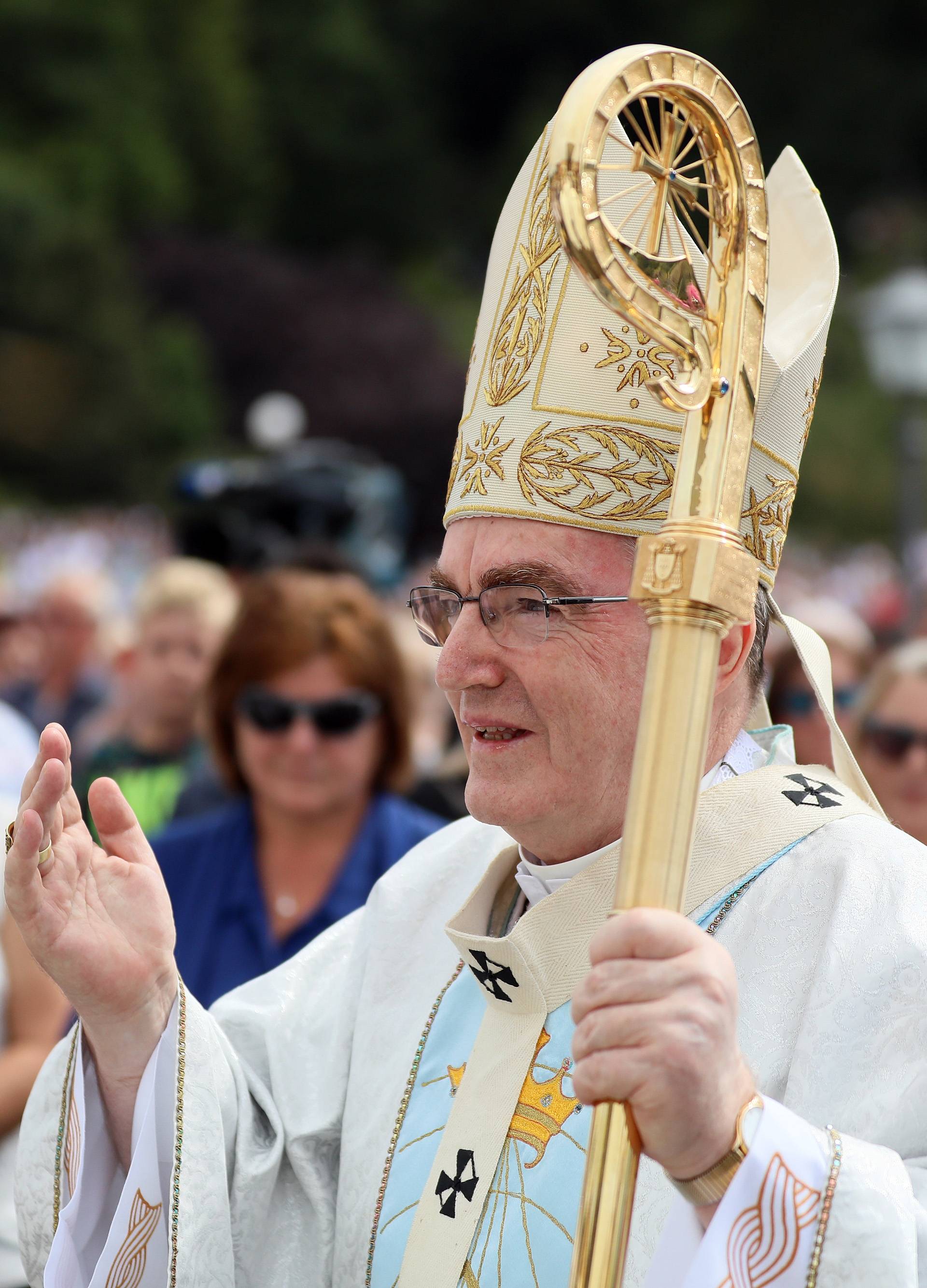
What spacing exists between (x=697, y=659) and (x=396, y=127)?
47177mm

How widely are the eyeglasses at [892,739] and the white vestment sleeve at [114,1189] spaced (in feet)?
8.06

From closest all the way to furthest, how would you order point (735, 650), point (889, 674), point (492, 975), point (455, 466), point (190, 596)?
point (735, 650) < point (492, 975) < point (455, 466) < point (889, 674) < point (190, 596)

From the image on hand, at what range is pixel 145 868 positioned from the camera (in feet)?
7.12

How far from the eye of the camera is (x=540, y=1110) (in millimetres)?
2135

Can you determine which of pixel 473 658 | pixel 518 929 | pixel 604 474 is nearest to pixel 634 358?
pixel 604 474

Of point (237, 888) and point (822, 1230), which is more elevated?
point (237, 888)

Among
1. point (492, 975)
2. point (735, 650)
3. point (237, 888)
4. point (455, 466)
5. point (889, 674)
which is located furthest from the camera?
point (889, 674)

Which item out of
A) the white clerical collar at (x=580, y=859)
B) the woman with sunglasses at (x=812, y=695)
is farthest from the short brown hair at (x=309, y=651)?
the white clerical collar at (x=580, y=859)

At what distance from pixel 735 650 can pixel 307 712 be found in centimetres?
243

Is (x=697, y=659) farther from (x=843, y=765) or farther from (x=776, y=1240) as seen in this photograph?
(x=843, y=765)

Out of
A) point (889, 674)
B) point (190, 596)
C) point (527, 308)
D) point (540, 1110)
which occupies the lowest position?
point (540, 1110)

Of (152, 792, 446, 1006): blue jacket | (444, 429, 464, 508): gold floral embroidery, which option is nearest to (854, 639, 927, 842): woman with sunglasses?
(152, 792, 446, 1006): blue jacket

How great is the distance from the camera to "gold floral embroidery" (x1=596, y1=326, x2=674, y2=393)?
7.11 ft

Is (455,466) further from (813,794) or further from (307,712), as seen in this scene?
(307,712)
